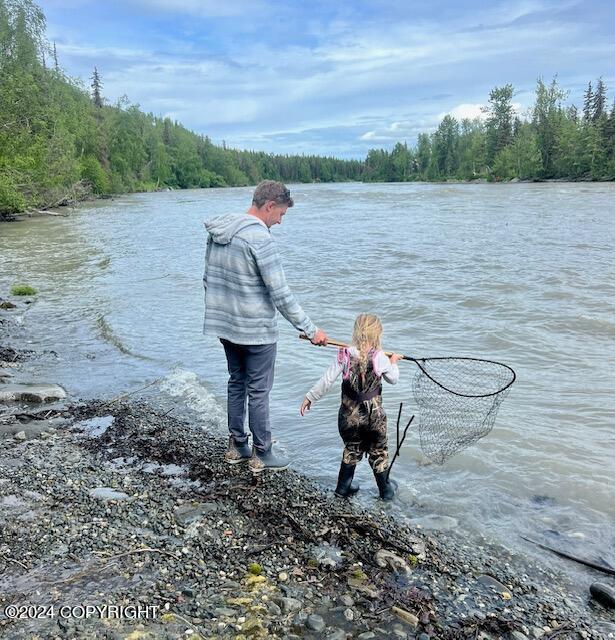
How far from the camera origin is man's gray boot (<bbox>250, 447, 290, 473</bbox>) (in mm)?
5957

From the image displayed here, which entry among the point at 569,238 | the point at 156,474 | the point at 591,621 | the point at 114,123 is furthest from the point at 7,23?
the point at 114,123

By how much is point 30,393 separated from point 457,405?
5811 millimetres

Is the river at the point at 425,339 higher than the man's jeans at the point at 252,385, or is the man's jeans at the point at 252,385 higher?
the man's jeans at the point at 252,385

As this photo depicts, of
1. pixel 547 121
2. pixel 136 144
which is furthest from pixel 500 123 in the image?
pixel 136 144

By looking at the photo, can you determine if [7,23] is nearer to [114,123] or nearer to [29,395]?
[29,395]

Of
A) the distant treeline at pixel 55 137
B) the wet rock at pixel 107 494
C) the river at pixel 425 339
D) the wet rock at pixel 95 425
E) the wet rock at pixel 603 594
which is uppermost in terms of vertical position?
the distant treeline at pixel 55 137

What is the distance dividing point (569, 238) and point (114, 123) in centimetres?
10742

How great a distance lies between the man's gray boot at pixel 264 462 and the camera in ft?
19.5

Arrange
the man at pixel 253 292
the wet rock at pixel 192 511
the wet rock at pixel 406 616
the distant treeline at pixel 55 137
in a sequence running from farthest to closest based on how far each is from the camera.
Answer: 1. the distant treeline at pixel 55 137
2. the man at pixel 253 292
3. the wet rock at pixel 192 511
4. the wet rock at pixel 406 616

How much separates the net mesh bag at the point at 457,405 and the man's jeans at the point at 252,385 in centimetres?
154

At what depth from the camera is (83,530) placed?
15.1ft

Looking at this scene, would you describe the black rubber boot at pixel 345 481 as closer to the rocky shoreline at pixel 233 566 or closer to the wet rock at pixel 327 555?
the rocky shoreline at pixel 233 566

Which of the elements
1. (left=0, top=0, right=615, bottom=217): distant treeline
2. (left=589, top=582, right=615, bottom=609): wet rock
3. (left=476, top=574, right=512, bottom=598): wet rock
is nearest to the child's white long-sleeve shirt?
(left=476, top=574, right=512, bottom=598): wet rock

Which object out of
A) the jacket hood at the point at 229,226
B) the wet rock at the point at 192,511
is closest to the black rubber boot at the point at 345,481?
the wet rock at the point at 192,511
